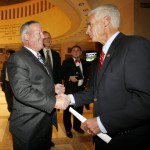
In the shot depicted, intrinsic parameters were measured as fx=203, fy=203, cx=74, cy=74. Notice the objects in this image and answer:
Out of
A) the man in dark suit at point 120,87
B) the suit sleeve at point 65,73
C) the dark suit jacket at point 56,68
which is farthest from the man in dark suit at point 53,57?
the man in dark suit at point 120,87

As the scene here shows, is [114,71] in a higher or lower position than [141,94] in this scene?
higher

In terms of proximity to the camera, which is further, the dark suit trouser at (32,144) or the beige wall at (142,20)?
the beige wall at (142,20)

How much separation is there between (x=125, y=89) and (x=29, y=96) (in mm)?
802

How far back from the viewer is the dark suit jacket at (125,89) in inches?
45.8

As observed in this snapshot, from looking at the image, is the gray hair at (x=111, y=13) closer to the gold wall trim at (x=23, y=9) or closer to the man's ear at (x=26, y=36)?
the man's ear at (x=26, y=36)

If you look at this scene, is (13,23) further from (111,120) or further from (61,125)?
(111,120)

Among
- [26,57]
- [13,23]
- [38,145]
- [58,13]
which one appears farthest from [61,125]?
[13,23]

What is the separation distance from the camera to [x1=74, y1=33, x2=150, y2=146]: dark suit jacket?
3.81 ft

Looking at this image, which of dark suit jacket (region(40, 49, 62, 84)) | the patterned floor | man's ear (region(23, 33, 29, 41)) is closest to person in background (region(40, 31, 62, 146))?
dark suit jacket (region(40, 49, 62, 84))

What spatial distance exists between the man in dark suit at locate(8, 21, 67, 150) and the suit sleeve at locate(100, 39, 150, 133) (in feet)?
2.17

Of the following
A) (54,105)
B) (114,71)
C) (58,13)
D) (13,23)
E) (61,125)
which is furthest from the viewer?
(13,23)

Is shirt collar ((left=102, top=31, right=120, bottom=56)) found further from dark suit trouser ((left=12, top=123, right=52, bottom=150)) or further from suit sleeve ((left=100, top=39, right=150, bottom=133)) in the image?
dark suit trouser ((left=12, top=123, right=52, bottom=150))

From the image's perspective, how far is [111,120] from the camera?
1.24 meters

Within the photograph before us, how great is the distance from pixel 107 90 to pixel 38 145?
965mm
